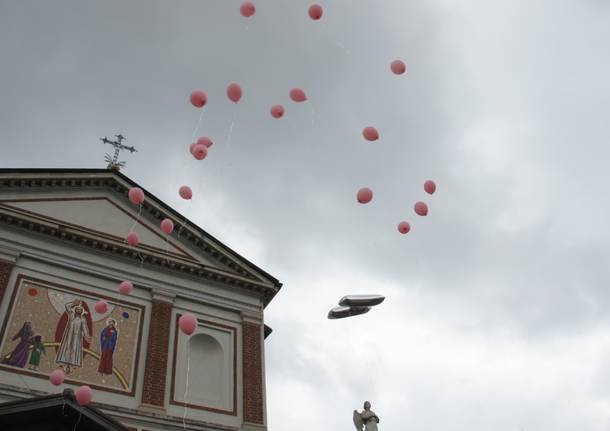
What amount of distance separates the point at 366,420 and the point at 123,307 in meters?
7.87

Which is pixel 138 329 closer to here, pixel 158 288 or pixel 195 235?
pixel 158 288

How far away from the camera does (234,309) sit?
63.4 feet

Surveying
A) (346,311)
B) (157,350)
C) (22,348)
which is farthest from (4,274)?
(346,311)

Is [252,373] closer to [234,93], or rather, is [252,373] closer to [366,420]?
[366,420]

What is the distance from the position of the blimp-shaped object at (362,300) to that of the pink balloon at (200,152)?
537cm

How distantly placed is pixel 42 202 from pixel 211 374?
7436 millimetres

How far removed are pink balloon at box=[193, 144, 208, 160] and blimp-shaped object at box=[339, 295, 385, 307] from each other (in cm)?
537

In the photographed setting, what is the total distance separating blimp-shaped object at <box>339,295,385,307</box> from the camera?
1480cm

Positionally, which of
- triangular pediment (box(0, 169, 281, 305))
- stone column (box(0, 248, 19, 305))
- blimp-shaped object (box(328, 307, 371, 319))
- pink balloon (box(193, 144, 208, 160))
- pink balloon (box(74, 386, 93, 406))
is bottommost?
pink balloon (box(74, 386, 93, 406))

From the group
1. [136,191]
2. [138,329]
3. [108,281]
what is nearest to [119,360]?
[138,329]

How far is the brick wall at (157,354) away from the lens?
52.6 feet

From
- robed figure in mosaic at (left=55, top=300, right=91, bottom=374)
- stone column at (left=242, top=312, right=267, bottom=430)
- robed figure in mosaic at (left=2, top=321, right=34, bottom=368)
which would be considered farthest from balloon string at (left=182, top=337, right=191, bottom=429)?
robed figure in mosaic at (left=2, top=321, right=34, bottom=368)

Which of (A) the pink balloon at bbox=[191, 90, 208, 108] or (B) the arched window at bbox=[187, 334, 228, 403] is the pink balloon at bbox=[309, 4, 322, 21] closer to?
(A) the pink balloon at bbox=[191, 90, 208, 108]

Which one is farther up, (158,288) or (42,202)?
(42,202)
